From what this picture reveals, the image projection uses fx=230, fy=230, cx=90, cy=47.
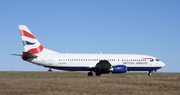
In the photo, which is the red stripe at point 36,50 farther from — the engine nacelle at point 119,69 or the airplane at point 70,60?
the engine nacelle at point 119,69

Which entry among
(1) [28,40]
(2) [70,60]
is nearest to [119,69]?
(2) [70,60]

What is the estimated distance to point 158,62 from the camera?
42125mm

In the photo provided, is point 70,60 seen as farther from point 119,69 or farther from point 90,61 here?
point 119,69

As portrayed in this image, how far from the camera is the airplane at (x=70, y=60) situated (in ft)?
122

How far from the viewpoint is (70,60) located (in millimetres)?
37781

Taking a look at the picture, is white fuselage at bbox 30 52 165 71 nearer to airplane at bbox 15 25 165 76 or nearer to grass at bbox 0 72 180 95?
airplane at bbox 15 25 165 76

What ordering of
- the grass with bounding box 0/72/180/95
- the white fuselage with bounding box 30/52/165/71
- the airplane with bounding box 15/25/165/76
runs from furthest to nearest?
the white fuselage with bounding box 30/52/165/71 → the airplane with bounding box 15/25/165/76 → the grass with bounding box 0/72/180/95

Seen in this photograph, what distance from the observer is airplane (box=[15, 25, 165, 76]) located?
3719cm

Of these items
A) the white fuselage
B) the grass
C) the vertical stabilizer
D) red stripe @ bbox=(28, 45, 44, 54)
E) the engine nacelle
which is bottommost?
the grass

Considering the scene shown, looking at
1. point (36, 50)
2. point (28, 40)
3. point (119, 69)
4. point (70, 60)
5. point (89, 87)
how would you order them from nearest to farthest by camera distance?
1. point (89, 87)
2. point (28, 40)
3. point (70, 60)
4. point (36, 50)
5. point (119, 69)

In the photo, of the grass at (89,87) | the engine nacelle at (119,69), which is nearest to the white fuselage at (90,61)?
the engine nacelle at (119,69)

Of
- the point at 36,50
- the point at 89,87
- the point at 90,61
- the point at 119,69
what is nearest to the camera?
the point at 89,87

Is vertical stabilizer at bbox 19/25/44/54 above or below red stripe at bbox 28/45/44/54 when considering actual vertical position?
above

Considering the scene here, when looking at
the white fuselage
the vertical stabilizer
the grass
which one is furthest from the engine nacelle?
the vertical stabilizer
